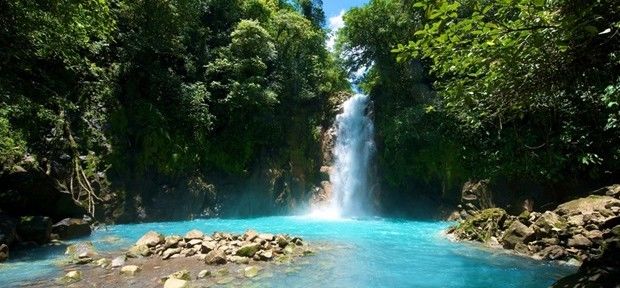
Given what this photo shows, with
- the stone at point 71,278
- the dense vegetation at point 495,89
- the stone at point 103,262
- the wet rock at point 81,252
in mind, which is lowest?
the stone at point 71,278

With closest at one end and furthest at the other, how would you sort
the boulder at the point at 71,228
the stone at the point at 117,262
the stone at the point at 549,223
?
the stone at the point at 117,262 → the stone at the point at 549,223 → the boulder at the point at 71,228

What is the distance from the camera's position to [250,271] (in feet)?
28.4

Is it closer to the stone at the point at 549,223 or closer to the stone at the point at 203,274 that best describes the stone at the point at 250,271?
the stone at the point at 203,274

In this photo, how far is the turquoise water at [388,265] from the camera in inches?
324

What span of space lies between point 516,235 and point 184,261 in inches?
327

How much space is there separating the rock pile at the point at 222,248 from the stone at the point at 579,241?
20.4 feet

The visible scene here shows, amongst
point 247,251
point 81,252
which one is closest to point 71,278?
point 81,252

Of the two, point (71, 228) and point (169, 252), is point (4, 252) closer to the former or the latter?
point (71, 228)

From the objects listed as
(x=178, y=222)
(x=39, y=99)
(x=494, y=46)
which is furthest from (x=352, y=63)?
(x=494, y=46)

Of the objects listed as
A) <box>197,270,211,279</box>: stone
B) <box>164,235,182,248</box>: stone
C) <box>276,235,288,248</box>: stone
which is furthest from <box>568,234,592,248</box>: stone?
<box>164,235,182,248</box>: stone

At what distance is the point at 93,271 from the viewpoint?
869cm

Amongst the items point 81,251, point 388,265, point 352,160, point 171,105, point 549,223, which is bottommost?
point 388,265

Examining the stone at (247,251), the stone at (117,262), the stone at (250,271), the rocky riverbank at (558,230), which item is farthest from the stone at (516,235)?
the stone at (117,262)

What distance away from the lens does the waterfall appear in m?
25.2
